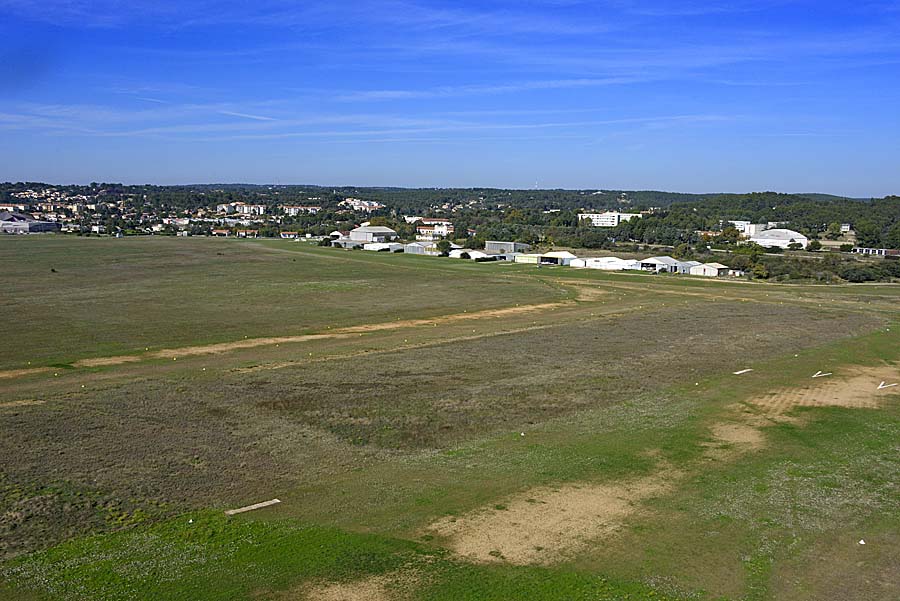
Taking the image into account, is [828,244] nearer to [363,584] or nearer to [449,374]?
[449,374]

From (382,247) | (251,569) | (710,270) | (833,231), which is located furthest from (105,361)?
(833,231)

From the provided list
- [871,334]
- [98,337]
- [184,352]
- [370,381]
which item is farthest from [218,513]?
[871,334]

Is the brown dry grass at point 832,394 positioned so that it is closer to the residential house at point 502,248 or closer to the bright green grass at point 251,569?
the bright green grass at point 251,569

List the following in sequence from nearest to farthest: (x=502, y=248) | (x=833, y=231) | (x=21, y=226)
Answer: (x=502, y=248) < (x=21, y=226) < (x=833, y=231)

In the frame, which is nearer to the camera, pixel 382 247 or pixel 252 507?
pixel 252 507

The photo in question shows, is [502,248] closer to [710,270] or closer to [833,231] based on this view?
[710,270]

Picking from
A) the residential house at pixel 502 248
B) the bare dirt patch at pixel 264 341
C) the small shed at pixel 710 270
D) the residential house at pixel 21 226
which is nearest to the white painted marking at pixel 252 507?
the bare dirt patch at pixel 264 341

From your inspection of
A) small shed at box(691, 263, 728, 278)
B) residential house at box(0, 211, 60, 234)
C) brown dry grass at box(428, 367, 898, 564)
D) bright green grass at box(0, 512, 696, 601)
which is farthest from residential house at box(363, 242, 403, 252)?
bright green grass at box(0, 512, 696, 601)
